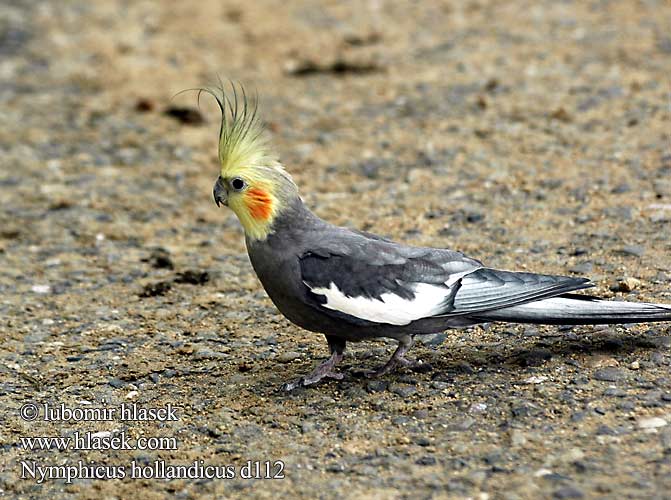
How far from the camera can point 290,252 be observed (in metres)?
3.97

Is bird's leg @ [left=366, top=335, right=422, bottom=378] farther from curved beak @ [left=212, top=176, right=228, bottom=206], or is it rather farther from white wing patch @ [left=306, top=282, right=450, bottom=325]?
curved beak @ [left=212, top=176, right=228, bottom=206]

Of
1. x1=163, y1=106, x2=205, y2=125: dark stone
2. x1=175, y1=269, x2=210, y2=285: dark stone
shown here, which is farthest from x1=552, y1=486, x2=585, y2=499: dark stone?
x1=163, y1=106, x2=205, y2=125: dark stone

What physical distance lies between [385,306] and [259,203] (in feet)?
2.24

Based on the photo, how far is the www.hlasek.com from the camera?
3.59 m

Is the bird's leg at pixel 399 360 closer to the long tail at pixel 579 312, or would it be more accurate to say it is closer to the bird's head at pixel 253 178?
the long tail at pixel 579 312

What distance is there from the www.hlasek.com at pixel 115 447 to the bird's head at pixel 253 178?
2.88 feet

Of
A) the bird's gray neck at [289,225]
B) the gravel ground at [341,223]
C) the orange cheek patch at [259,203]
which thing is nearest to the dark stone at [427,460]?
the gravel ground at [341,223]

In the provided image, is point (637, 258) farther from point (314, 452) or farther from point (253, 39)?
point (253, 39)

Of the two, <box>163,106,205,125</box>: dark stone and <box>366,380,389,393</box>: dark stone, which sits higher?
<box>163,106,205,125</box>: dark stone

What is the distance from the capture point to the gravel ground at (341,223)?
11.8 ft

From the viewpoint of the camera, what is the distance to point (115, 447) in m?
3.82

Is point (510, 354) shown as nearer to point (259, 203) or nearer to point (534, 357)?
point (534, 357)

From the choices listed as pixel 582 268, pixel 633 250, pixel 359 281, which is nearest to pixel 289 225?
pixel 359 281

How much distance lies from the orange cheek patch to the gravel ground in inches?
29.3
